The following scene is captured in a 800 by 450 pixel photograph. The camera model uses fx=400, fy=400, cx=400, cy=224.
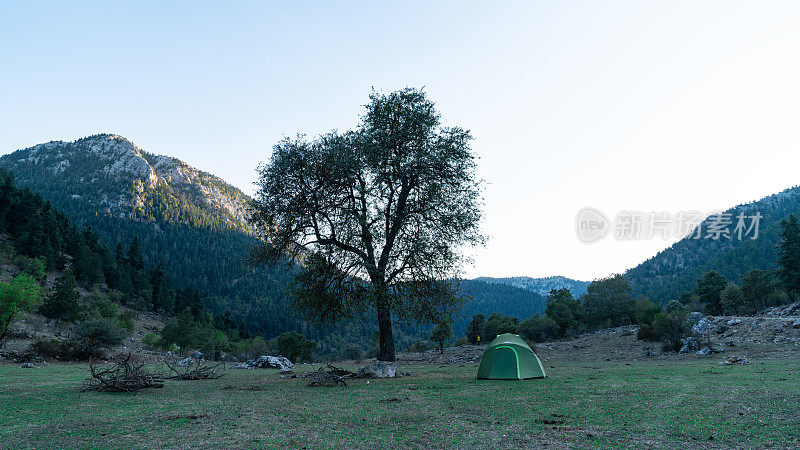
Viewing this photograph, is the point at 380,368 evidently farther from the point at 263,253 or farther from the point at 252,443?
the point at 252,443

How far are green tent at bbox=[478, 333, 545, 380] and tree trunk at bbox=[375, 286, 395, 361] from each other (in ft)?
18.2

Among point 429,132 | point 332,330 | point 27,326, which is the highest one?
point 429,132

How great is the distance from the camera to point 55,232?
8500cm

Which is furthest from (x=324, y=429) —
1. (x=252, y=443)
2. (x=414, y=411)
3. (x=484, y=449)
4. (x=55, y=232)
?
(x=55, y=232)

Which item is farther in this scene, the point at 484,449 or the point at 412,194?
the point at 412,194

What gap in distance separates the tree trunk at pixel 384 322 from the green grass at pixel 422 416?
5718mm

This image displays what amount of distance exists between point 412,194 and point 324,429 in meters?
15.1

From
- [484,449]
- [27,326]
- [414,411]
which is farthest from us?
[27,326]

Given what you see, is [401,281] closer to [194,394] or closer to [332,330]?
[194,394]

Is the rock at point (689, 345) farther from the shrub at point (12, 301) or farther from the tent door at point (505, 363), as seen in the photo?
the shrub at point (12, 301)

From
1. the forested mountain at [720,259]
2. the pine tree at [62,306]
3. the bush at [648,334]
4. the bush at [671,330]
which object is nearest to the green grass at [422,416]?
the bush at [671,330]

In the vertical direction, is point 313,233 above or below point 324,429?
above

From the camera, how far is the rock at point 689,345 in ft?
94.3

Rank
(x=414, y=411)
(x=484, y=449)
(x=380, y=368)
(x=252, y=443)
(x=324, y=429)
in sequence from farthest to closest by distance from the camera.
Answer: (x=380, y=368)
(x=414, y=411)
(x=324, y=429)
(x=252, y=443)
(x=484, y=449)
